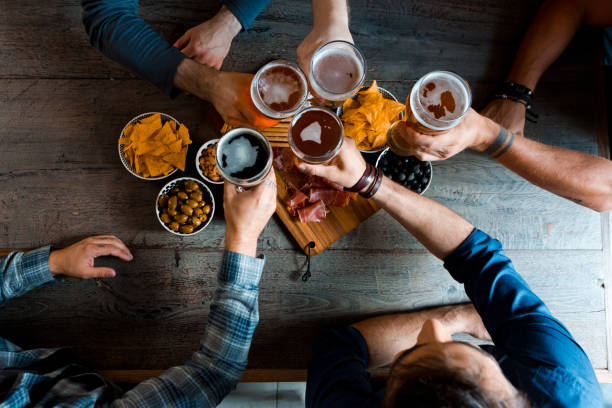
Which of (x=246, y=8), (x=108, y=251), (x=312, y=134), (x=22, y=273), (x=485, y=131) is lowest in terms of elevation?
(x=22, y=273)

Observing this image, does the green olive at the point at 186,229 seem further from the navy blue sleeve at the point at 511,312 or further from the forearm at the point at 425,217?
the navy blue sleeve at the point at 511,312

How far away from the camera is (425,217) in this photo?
1248mm

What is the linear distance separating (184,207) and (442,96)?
0.96 meters

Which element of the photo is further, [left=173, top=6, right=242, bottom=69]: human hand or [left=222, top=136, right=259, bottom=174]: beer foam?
[left=173, top=6, right=242, bottom=69]: human hand

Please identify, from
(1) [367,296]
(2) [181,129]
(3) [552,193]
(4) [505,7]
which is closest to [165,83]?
(2) [181,129]

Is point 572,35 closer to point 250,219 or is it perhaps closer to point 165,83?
point 250,219

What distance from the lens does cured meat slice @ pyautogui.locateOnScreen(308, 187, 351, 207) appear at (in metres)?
1.36

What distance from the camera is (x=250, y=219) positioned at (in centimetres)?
113

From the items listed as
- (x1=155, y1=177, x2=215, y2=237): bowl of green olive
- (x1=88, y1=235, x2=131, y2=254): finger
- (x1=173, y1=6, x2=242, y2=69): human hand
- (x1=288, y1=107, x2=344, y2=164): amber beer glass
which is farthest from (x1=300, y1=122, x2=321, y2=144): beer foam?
(x1=88, y1=235, x2=131, y2=254): finger

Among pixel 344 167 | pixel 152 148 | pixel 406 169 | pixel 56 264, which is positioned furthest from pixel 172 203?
pixel 406 169

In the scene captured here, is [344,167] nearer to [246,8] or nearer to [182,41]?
[246,8]

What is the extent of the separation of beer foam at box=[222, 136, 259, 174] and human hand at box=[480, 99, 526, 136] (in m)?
1.03

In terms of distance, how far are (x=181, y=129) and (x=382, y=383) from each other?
1.30 m

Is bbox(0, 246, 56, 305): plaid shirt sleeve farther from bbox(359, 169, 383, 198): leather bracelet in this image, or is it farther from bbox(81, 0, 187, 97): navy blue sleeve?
bbox(359, 169, 383, 198): leather bracelet
